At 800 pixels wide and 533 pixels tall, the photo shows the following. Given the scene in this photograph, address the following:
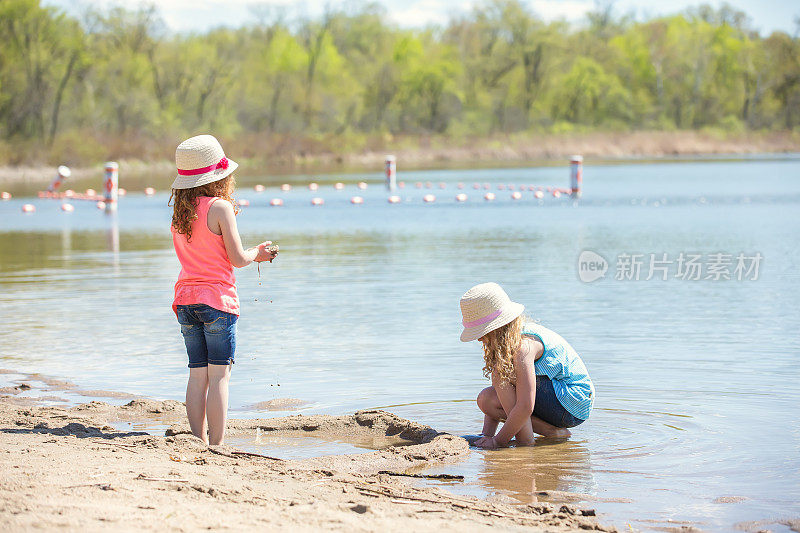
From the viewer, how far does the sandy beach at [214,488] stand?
4332 millimetres

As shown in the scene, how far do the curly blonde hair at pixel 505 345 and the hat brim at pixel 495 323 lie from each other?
2.4 inches

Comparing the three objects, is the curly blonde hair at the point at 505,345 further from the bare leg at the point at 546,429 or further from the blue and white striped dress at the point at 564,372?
the bare leg at the point at 546,429

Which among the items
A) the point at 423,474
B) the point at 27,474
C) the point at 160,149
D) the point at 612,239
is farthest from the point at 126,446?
the point at 160,149

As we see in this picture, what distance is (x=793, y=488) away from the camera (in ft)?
18.0

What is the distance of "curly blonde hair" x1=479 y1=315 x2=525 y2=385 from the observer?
19.9ft

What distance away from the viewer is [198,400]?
612cm

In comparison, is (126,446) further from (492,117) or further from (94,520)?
(492,117)

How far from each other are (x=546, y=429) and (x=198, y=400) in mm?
2005

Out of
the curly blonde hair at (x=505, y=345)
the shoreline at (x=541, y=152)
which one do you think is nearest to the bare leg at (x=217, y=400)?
the curly blonde hair at (x=505, y=345)

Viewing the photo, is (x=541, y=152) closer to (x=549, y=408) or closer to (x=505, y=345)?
(x=549, y=408)

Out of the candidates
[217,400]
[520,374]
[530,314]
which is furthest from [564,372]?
[530,314]

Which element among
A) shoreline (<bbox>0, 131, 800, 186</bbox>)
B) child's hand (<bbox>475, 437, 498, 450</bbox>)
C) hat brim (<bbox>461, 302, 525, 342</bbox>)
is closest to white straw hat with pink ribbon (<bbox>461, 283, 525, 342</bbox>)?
hat brim (<bbox>461, 302, 525, 342</bbox>)

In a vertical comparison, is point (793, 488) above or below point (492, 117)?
below

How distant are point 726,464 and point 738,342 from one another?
3.72 m
